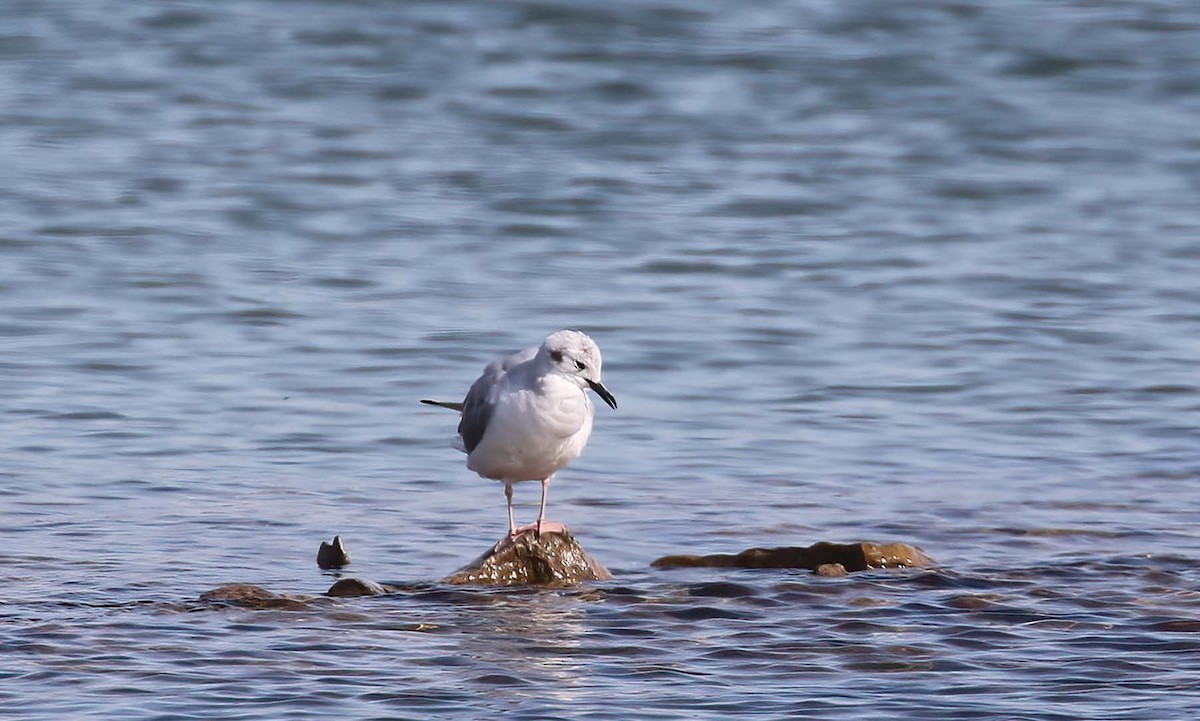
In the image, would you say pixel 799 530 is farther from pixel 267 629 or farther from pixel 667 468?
pixel 267 629

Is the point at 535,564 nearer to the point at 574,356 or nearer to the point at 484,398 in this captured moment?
the point at 484,398

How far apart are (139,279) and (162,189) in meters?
3.34

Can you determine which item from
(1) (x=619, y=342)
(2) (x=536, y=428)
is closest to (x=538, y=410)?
(2) (x=536, y=428)

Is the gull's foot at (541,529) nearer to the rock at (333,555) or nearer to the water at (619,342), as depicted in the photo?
the water at (619,342)

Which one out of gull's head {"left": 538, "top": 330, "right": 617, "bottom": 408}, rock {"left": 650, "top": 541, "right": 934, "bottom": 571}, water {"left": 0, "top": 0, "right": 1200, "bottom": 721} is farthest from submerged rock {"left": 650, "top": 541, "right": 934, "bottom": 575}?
gull's head {"left": 538, "top": 330, "right": 617, "bottom": 408}

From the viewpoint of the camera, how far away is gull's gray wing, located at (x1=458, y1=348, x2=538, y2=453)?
26.6ft

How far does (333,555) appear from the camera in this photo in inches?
320

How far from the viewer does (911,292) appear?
46.3 ft

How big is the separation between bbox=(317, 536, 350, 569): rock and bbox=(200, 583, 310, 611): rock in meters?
0.76

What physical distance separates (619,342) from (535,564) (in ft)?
15.8

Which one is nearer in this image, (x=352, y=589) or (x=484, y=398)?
(x=352, y=589)

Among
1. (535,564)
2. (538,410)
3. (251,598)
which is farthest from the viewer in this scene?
(535,564)

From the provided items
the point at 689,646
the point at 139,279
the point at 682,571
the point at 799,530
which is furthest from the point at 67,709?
the point at 139,279

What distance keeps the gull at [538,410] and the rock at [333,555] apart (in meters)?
0.70
